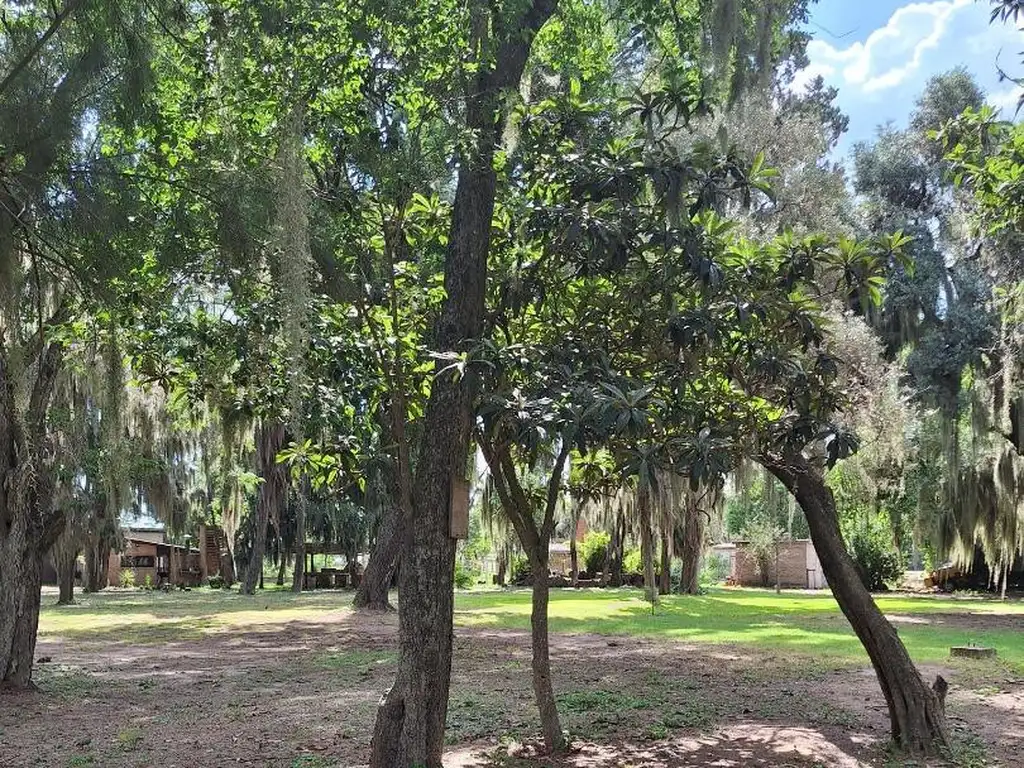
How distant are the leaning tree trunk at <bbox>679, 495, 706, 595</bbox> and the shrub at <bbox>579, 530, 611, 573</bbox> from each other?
6.18 metres

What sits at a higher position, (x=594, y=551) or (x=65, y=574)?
(x=594, y=551)

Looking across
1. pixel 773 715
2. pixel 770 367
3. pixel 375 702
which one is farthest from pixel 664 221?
pixel 375 702

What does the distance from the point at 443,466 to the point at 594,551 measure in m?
26.9

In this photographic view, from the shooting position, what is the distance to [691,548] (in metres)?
22.4

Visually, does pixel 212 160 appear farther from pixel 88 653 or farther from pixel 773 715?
pixel 88 653

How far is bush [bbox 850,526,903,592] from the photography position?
25.9 meters

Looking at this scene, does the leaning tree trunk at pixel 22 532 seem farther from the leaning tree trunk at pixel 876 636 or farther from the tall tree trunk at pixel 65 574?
the tall tree trunk at pixel 65 574

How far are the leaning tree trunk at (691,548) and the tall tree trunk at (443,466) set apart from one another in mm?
15716

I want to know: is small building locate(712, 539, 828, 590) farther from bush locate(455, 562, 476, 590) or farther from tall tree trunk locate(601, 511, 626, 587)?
bush locate(455, 562, 476, 590)

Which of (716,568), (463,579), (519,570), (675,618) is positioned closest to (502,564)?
(519,570)

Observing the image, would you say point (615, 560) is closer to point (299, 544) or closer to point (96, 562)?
point (299, 544)

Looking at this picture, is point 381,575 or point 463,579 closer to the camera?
point 381,575

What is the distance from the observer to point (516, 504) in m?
5.73

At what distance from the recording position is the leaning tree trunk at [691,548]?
69.2ft
